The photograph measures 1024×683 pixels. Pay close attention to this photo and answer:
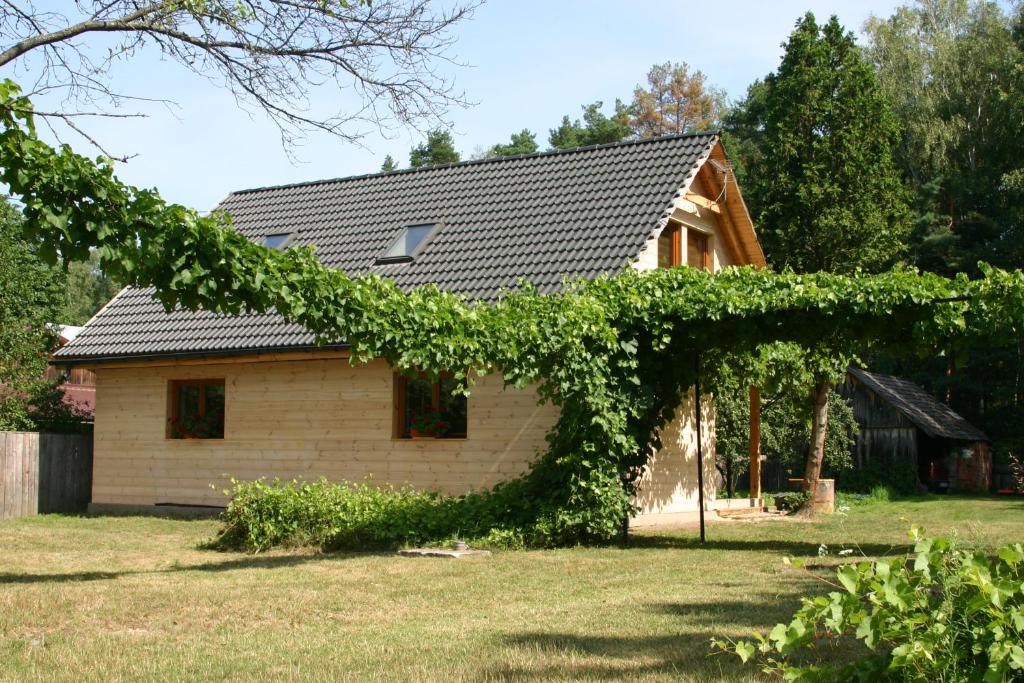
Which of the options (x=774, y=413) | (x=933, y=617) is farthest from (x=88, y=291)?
(x=933, y=617)

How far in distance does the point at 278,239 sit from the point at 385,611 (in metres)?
14.0

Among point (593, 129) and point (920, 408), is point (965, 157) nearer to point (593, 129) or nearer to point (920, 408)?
point (920, 408)

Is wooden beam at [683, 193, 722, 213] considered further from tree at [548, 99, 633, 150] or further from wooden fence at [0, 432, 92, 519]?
tree at [548, 99, 633, 150]

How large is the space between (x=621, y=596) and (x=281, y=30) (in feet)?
21.8

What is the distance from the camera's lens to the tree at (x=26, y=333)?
21281 mm

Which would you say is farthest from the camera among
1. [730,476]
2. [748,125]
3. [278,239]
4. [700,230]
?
[748,125]

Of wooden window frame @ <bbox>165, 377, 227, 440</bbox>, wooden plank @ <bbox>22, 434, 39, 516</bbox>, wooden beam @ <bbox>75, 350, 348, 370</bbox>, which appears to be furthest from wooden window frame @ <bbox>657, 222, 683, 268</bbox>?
wooden plank @ <bbox>22, 434, 39, 516</bbox>

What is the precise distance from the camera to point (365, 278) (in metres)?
11.2

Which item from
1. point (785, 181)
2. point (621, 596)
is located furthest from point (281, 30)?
point (785, 181)

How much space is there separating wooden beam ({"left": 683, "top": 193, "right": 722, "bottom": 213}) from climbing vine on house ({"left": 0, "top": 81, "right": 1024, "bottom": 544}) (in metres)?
4.93

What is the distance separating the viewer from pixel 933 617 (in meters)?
4.66

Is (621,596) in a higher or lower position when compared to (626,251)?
lower

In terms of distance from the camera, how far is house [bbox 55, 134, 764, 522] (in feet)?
56.1

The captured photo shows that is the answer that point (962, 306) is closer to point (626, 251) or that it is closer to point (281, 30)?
point (626, 251)
